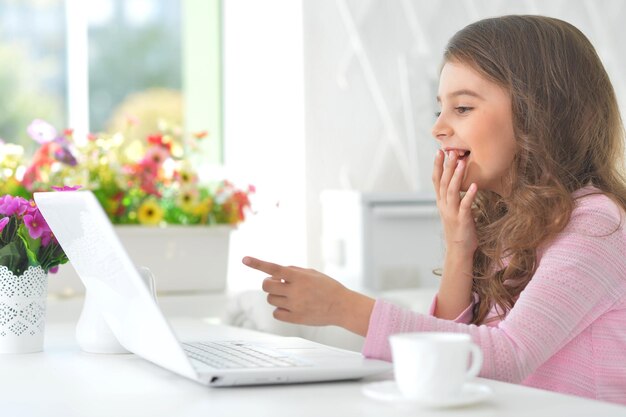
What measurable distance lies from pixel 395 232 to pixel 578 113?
1350mm

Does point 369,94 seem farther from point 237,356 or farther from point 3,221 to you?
point 237,356

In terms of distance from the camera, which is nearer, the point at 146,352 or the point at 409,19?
the point at 146,352

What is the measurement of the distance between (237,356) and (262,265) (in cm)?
10

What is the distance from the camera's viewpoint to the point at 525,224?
1.21 metres

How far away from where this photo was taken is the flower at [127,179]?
2305 millimetres

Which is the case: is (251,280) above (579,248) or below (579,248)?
below

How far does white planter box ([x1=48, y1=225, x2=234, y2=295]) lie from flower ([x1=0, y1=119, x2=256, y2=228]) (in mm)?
37

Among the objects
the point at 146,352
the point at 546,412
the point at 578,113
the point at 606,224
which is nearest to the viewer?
the point at 546,412

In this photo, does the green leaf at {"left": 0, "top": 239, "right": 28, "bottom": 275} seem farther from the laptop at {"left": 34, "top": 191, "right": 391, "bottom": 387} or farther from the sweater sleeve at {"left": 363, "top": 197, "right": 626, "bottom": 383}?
the sweater sleeve at {"left": 363, "top": 197, "right": 626, "bottom": 383}

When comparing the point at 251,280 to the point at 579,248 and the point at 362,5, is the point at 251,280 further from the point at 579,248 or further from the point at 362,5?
the point at 579,248

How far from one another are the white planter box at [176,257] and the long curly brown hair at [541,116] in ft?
3.94

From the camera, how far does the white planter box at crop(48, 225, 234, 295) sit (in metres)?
2.30

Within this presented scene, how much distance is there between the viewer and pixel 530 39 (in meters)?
1.25

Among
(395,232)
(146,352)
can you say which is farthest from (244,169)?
(146,352)
